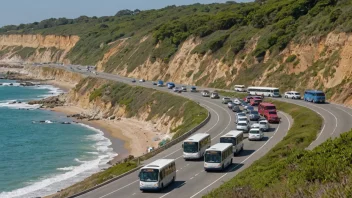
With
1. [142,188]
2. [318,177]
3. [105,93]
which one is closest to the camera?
[318,177]

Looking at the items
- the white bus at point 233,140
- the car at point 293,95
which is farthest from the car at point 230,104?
the white bus at point 233,140

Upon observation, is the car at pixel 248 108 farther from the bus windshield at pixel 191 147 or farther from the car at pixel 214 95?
the bus windshield at pixel 191 147

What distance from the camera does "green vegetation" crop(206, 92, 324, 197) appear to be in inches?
884

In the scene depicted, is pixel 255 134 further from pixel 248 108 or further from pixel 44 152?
pixel 44 152

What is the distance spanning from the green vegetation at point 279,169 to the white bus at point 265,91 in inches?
612

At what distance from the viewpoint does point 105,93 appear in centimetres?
10625

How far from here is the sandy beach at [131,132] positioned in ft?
223

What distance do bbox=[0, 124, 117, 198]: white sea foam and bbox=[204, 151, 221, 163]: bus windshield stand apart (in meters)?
16.8

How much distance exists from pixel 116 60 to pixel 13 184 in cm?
9980

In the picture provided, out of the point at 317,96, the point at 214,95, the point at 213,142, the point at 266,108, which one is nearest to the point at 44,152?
the point at 214,95

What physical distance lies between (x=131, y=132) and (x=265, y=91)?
19.0 meters

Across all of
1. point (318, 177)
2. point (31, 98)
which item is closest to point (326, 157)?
point (318, 177)

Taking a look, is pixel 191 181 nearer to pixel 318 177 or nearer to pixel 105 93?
pixel 318 177

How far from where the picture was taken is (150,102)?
8794cm
